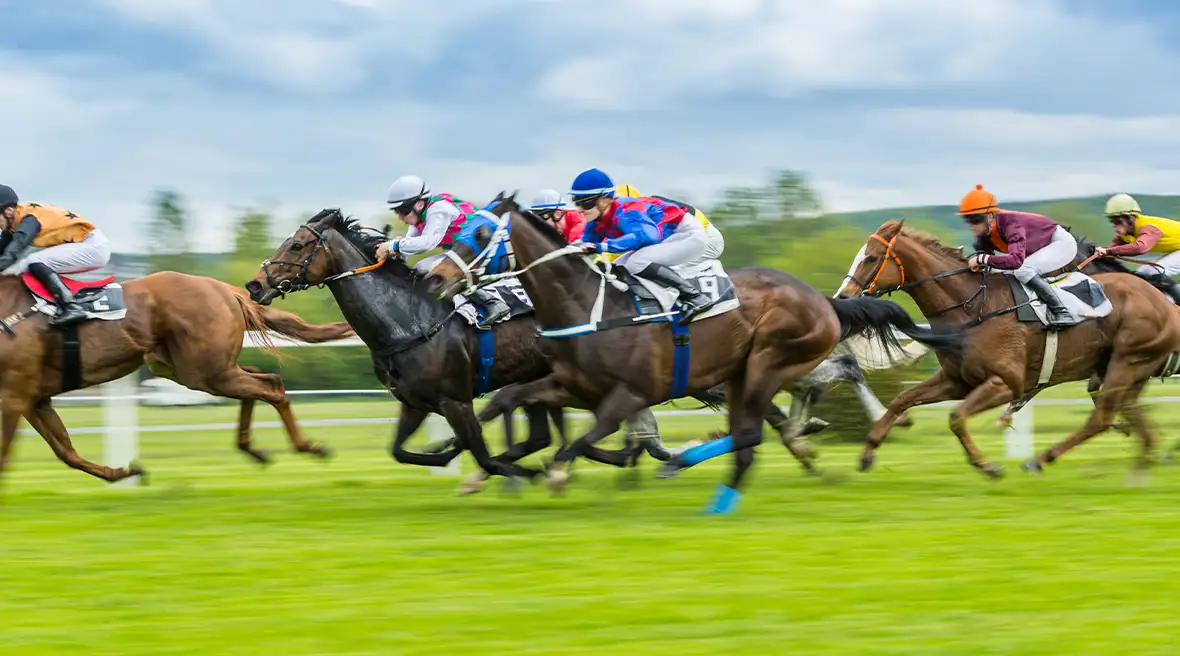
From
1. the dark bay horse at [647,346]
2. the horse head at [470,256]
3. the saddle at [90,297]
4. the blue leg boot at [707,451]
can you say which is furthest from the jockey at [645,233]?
the saddle at [90,297]

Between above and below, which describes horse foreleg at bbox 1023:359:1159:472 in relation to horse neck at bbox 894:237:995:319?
below

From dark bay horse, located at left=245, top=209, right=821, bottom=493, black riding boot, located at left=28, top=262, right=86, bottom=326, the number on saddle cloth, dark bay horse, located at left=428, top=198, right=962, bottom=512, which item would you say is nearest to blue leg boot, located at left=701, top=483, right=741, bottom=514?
dark bay horse, located at left=428, top=198, right=962, bottom=512

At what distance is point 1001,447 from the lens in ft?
39.9

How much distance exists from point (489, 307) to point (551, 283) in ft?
3.39

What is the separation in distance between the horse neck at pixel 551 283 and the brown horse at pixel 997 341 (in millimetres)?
2198

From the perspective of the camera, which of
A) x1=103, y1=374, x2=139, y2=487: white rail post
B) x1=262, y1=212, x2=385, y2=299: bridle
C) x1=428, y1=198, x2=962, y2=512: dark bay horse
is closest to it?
x1=428, y1=198, x2=962, y2=512: dark bay horse

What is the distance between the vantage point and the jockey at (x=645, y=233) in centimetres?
709

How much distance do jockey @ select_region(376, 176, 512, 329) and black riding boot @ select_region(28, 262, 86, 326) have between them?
5.73ft

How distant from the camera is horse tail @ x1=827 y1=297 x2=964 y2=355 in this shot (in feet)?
25.7

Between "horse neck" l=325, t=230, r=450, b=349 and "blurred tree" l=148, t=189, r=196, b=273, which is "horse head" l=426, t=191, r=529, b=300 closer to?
"horse neck" l=325, t=230, r=450, b=349

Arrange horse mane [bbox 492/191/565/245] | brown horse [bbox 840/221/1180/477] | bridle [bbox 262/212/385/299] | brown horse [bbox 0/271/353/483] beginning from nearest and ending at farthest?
horse mane [bbox 492/191/565/245]
bridle [bbox 262/212/385/299]
brown horse [bbox 0/271/353/483]
brown horse [bbox 840/221/1180/477]

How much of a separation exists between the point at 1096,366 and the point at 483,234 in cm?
432

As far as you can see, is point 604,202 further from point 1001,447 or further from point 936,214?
point 936,214

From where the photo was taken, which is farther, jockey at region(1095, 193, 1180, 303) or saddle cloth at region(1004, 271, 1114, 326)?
jockey at region(1095, 193, 1180, 303)
